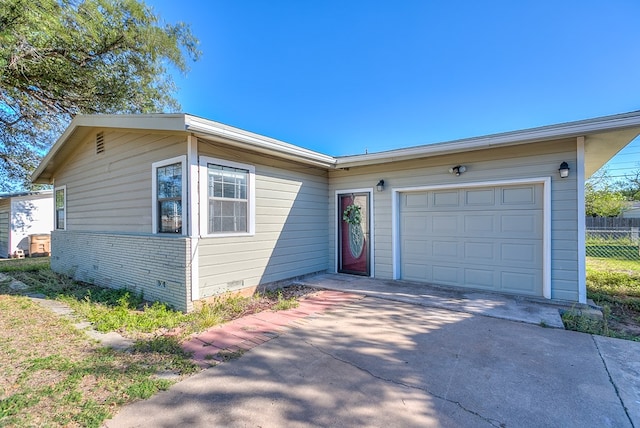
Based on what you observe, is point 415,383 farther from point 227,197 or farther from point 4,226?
point 4,226

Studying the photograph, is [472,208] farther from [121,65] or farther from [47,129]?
[47,129]

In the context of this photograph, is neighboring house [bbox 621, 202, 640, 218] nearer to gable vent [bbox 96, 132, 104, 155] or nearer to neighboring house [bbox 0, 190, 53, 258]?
gable vent [bbox 96, 132, 104, 155]

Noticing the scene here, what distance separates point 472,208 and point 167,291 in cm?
569

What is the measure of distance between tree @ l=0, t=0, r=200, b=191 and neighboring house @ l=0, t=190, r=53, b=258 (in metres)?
3.31

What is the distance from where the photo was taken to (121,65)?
827 centimetres

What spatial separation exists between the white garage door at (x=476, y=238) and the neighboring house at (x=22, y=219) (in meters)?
16.4

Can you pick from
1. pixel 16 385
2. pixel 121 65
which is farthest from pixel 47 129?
pixel 16 385

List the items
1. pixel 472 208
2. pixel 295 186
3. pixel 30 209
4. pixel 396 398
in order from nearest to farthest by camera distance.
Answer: pixel 396 398, pixel 472 208, pixel 295 186, pixel 30 209

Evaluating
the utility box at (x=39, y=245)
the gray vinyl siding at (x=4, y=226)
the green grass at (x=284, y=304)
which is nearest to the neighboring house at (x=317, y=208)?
the green grass at (x=284, y=304)

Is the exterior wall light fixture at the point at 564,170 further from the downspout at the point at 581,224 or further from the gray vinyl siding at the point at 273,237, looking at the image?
the gray vinyl siding at the point at 273,237

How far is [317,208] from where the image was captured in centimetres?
707

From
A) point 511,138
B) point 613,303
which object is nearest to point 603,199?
point 613,303

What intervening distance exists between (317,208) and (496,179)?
379 cm

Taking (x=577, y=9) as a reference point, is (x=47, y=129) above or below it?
below
